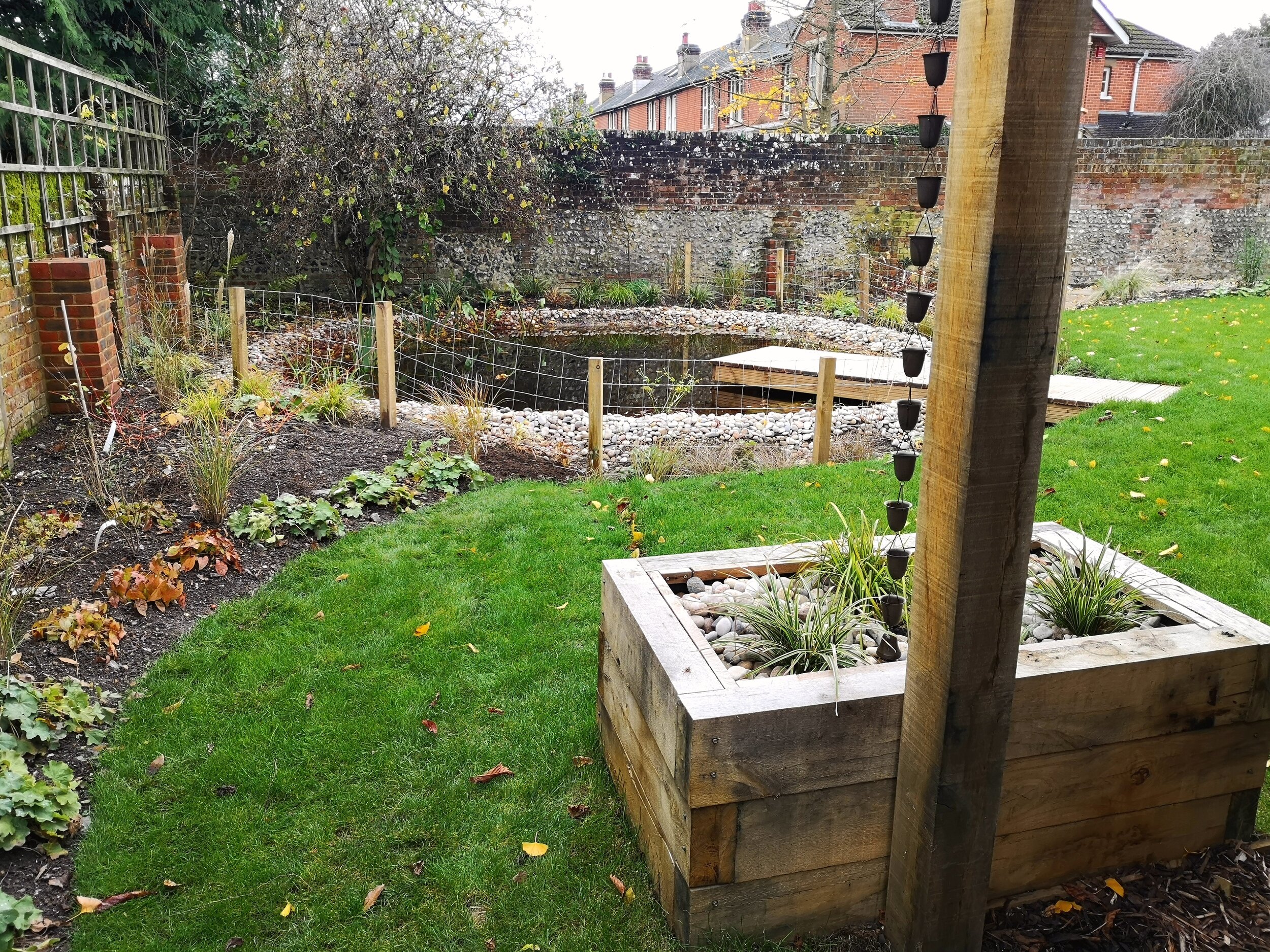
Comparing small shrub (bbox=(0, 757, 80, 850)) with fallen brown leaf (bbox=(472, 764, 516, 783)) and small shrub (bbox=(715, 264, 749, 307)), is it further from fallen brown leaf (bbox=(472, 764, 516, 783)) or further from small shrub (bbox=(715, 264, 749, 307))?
small shrub (bbox=(715, 264, 749, 307))

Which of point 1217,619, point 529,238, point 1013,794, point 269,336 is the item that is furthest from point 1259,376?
point 529,238

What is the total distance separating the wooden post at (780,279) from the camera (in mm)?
15945

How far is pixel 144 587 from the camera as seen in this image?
4.07 meters

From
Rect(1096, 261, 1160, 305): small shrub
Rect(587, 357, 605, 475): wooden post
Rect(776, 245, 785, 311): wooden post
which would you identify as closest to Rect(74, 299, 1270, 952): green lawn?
Rect(587, 357, 605, 475): wooden post

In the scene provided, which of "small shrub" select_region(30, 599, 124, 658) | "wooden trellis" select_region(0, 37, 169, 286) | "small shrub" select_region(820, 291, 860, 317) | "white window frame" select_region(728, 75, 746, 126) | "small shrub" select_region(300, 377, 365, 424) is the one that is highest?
"white window frame" select_region(728, 75, 746, 126)

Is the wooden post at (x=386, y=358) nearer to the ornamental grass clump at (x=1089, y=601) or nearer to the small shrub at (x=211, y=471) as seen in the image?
the small shrub at (x=211, y=471)

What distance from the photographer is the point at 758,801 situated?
219cm

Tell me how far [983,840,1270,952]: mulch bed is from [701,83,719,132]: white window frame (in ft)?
99.1

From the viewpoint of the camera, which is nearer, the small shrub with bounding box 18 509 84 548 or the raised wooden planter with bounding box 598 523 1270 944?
the raised wooden planter with bounding box 598 523 1270 944

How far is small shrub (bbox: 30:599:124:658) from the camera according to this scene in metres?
3.60

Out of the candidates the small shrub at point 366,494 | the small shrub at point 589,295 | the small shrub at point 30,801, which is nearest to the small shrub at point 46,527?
the small shrub at point 366,494

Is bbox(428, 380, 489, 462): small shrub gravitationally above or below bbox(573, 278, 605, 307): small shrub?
below

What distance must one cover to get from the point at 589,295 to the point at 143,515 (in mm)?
11624

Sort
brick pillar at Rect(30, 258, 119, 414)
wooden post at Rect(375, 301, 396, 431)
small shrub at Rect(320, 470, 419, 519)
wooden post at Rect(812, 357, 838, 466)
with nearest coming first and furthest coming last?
small shrub at Rect(320, 470, 419, 519) → brick pillar at Rect(30, 258, 119, 414) → wooden post at Rect(812, 357, 838, 466) → wooden post at Rect(375, 301, 396, 431)
